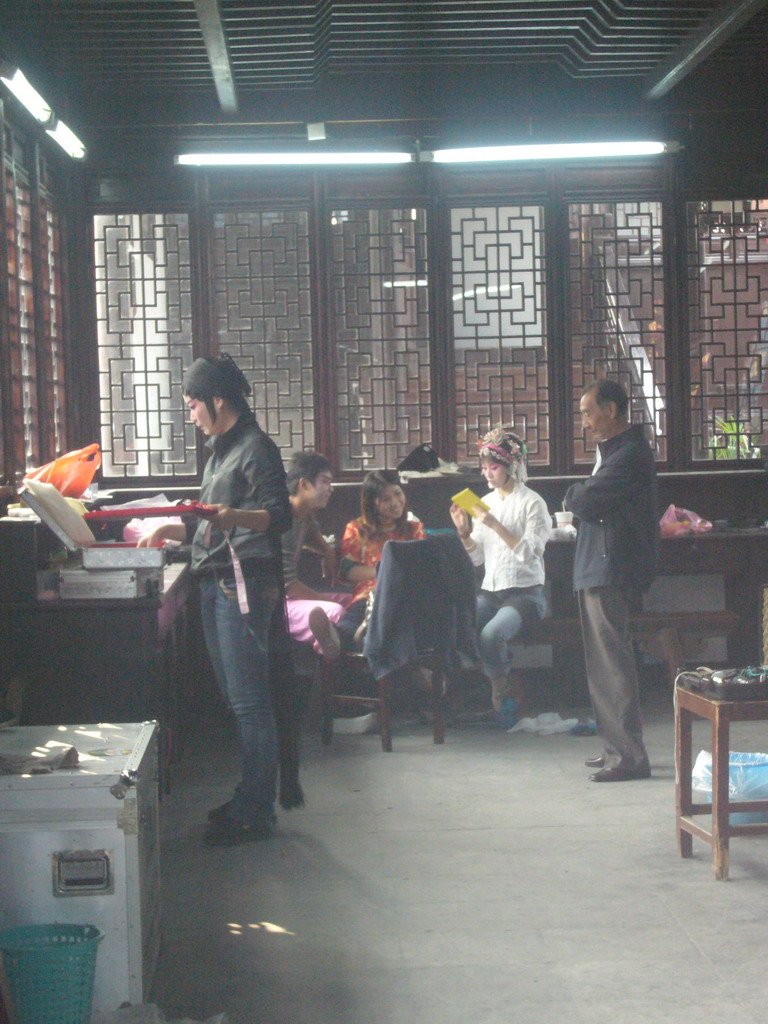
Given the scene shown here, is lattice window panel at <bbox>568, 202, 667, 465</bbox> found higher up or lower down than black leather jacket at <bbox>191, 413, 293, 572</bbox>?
higher up

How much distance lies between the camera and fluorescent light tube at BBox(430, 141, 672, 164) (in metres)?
6.97

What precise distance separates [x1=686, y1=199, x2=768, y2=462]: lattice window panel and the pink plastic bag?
1.52 feet

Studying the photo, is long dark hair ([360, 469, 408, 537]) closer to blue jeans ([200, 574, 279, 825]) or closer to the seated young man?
the seated young man

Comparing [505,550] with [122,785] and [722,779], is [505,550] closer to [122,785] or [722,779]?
[722,779]

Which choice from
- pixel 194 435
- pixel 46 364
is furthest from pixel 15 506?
pixel 194 435

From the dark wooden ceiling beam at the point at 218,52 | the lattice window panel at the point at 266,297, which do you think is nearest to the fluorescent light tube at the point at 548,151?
the lattice window panel at the point at 266,297

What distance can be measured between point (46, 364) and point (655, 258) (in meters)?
3.46

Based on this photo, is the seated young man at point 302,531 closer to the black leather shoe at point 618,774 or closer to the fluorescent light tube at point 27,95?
the black leather shoe at point 618,774

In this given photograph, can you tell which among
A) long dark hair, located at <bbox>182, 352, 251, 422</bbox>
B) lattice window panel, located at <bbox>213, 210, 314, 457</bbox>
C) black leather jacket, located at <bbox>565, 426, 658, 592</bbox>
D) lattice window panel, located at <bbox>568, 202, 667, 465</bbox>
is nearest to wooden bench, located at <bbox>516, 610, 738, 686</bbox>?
lattice window panel, located at <bbox>568, 202, 667, 465</bbox>

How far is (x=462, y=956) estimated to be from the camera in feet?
11.3

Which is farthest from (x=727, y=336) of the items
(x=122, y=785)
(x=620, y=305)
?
(x=122, y=785)

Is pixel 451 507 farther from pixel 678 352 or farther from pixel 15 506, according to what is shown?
pixel 15 506

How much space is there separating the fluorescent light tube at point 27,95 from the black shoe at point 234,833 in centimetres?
285

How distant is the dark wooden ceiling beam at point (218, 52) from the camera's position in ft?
17.9
